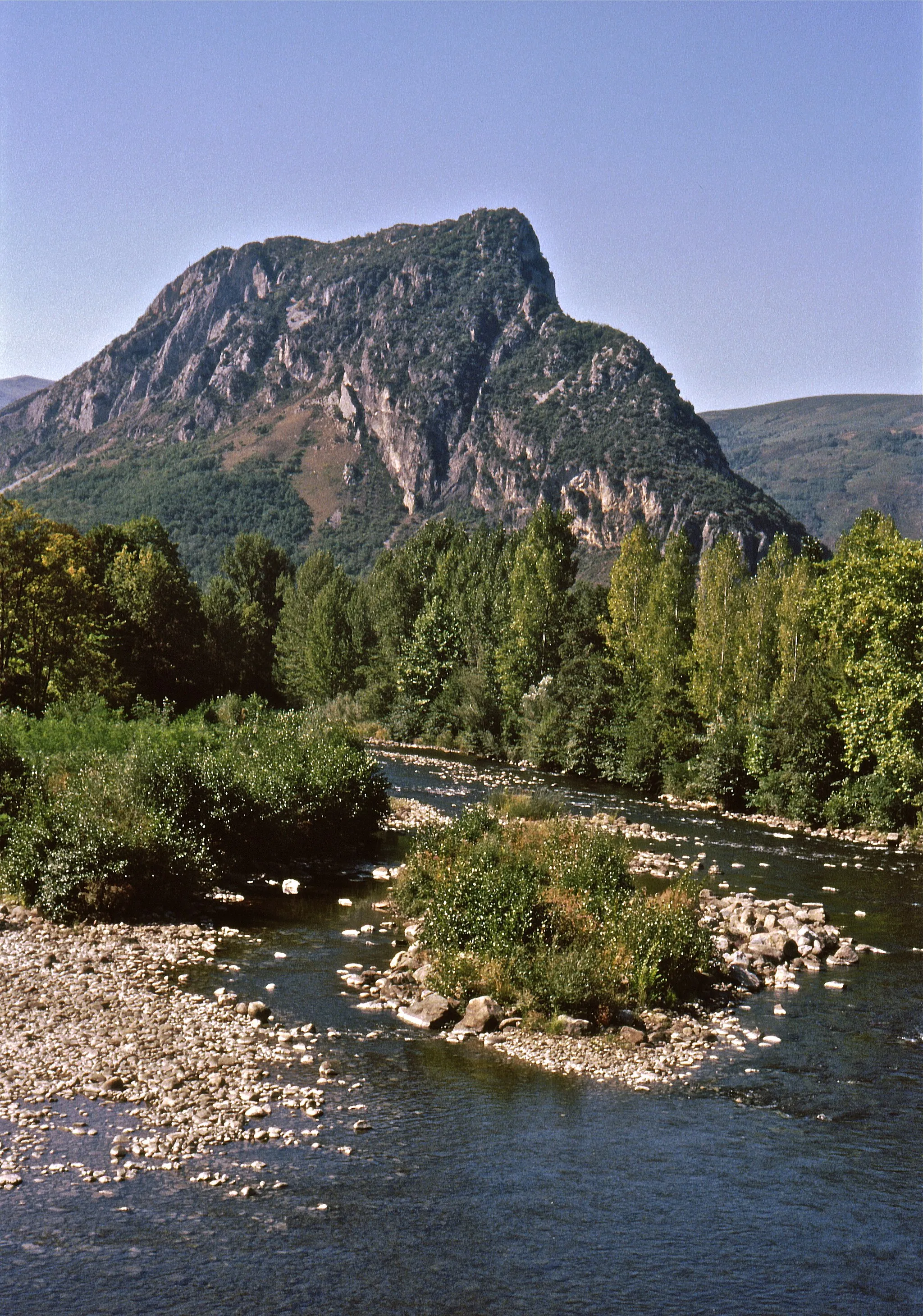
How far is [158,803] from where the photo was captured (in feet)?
81.0

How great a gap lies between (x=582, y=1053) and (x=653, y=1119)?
89.5 inches

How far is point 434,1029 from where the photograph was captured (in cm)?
1753

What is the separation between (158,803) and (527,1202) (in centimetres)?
1487

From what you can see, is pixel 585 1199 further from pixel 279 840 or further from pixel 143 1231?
pixel 279 840

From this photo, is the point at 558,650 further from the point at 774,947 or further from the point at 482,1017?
the point at 482,1017

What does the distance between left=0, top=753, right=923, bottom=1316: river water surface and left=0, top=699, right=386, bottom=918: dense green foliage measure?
199 inches

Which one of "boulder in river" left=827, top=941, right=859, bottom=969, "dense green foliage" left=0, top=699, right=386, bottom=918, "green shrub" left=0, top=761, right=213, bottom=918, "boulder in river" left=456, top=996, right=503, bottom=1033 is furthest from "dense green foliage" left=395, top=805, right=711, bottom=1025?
"dense green foliage" left=0, top=699, right=386, bottom=918

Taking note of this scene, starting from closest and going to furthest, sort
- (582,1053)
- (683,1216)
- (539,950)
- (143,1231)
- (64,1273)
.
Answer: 1. (64,1273)
2. (143,1231)
3. (683,1216)
4. (582,1053)
5. (539,950)

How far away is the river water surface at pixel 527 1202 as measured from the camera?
1042 centimetres

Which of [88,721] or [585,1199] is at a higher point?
[88,721]

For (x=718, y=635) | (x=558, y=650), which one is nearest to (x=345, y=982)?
(x=718, y=635)

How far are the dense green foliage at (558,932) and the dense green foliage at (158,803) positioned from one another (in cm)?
575

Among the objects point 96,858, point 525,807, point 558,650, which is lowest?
point 525,807

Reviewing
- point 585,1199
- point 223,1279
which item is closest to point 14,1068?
point 223,1279
